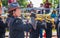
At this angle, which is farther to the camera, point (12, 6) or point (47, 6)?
point (47, 6)

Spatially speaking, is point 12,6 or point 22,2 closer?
point 12,6

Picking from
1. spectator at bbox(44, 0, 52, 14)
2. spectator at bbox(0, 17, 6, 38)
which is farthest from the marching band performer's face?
→ spectator at bbox(44, 0, 52, 14)

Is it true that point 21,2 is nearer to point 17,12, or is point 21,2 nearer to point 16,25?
point 17,12

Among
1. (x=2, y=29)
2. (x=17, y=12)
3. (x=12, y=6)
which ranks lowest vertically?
(x=2, y=29)

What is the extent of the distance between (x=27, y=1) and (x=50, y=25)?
1.85ft

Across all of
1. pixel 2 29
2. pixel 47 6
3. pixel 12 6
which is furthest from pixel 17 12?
pixel 47 6

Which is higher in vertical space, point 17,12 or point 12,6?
point 12,6

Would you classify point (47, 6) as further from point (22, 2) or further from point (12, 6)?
point (12, 6)

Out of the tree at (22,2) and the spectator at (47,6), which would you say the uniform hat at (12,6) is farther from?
the spectator at (47,6)

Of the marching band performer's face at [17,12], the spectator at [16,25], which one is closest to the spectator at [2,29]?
the spectator at [16,25]

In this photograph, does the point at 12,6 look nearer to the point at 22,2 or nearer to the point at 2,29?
the point at 22,2

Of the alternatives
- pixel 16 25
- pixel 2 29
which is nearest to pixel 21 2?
pixel 16 25

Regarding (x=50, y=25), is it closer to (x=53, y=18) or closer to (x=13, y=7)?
(x=53, y=18)

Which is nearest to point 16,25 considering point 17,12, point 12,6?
point 17,12
